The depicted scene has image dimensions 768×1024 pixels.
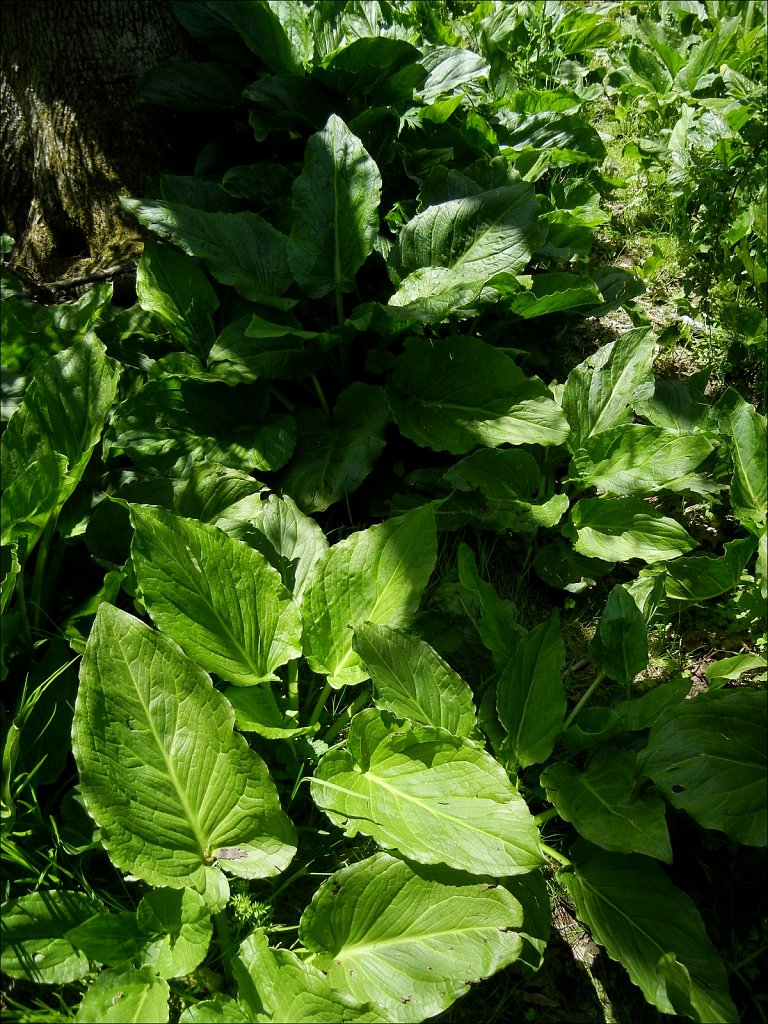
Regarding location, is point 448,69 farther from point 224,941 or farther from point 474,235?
point 224,941

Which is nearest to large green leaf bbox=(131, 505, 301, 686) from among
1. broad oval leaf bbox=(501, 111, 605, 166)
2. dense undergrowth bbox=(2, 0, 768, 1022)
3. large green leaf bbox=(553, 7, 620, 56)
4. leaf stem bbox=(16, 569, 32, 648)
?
dense undergrowth bbox=(2, 0, 768, 1022)

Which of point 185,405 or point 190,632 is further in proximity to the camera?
point 185,405

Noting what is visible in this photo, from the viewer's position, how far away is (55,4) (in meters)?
2.77

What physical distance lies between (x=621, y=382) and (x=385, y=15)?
1.99m

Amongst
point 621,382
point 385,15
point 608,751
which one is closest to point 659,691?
point 608,751

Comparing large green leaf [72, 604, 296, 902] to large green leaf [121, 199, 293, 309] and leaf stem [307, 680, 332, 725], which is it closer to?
leaf stem [307, 680, 332, 725]

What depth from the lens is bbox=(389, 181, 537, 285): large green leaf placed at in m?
2.66

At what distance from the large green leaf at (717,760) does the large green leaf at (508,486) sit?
2.42 ft

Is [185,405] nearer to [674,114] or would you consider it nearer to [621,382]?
[621,382]

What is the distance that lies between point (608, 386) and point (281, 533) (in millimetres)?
1205

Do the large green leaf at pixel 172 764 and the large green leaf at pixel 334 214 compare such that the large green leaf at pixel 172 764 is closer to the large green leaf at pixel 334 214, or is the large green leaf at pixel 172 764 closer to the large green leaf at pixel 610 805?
the large green leaf at pixel 610 805

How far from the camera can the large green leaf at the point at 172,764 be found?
172 centimetres

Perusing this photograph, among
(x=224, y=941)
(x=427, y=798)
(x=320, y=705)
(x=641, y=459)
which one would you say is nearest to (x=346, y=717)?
(x=320, y=705)

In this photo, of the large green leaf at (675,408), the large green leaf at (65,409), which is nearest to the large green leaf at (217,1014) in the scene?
the large green leaf at (65,409)
